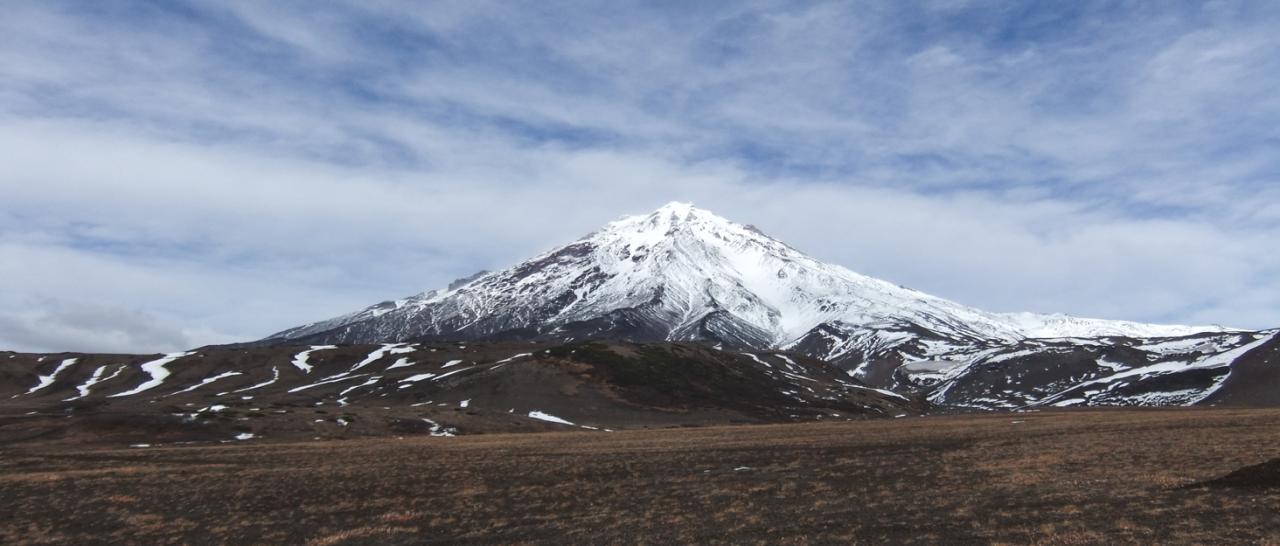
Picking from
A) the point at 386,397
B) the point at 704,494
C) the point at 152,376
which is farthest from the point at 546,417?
the point at 152,376

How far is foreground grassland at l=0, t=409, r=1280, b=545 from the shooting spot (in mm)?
25672

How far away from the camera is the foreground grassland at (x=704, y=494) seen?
1011 inches

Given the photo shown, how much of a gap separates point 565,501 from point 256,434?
66398 millimetres

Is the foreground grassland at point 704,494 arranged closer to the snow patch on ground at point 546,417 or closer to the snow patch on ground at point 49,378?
the snow patch on ground at point 546,417

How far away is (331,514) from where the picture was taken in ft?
115

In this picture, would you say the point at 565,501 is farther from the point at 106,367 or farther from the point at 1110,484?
the point at 106,367

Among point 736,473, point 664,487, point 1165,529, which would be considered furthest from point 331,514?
point 1165,529

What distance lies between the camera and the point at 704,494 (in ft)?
118

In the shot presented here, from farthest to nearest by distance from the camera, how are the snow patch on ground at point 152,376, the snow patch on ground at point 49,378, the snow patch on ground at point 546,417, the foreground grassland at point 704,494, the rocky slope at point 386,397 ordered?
1. the snow patch on ground at point 49,378
2. the snow patch on ground at point 152,376
3. the snow patch on ground at point 546,417
4. the rocky slope at point 386,397
5. the foreground grassland at point 704,494

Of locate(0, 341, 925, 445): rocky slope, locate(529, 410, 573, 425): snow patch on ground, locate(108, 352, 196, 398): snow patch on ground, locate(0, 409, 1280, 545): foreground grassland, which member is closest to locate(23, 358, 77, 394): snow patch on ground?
locate(0, 341, 925, 445): rocky slope

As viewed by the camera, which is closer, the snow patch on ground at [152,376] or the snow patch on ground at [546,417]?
the snow patch on ground at [546,417]

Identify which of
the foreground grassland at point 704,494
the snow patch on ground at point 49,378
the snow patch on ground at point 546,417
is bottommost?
the foreground grassland at point 704,494

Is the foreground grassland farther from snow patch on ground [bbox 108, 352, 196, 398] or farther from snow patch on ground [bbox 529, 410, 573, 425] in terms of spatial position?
snow patch on ground [bbox 108, 352, 196, 398]

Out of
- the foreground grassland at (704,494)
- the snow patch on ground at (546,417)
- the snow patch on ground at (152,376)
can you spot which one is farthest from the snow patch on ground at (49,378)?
the foreground grassland at (704,494)
